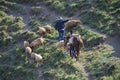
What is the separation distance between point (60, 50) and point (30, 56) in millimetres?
2320

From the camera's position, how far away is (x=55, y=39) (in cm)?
2361

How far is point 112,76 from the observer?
17.2m

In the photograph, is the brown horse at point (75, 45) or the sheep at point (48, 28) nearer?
the brown horse at point (75, 45)

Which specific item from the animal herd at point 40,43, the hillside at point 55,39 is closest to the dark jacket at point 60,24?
the animal herd at point 40,43

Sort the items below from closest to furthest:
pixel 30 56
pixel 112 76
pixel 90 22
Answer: pixel 112 76 < pixel 30 56 < pixel 90 22

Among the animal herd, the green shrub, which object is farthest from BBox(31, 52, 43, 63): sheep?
the green shrub

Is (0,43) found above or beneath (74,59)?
beneath

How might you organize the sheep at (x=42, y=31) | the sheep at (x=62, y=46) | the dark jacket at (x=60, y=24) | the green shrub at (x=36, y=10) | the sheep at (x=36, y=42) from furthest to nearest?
the green shrub at (x=36, y=10) < the sheep at (x=42, y=31) < the sheep at (x=36, y=42) < the dark jacket at (x=60, y=24) < the sheep at (x=62, y=46)

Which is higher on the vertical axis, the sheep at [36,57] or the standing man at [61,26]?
the standing man at [61,26]

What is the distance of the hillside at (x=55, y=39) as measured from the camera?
18875 mm

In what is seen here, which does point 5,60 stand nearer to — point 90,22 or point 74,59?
point 74,59

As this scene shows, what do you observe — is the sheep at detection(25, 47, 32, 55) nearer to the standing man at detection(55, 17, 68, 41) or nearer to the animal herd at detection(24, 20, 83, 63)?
the animal herd at detection(24, 20, 83, 63)

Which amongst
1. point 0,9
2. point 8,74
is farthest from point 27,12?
point 8,74

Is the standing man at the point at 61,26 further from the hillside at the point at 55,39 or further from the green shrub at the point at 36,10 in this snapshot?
the green shrub at the point at 36,10
